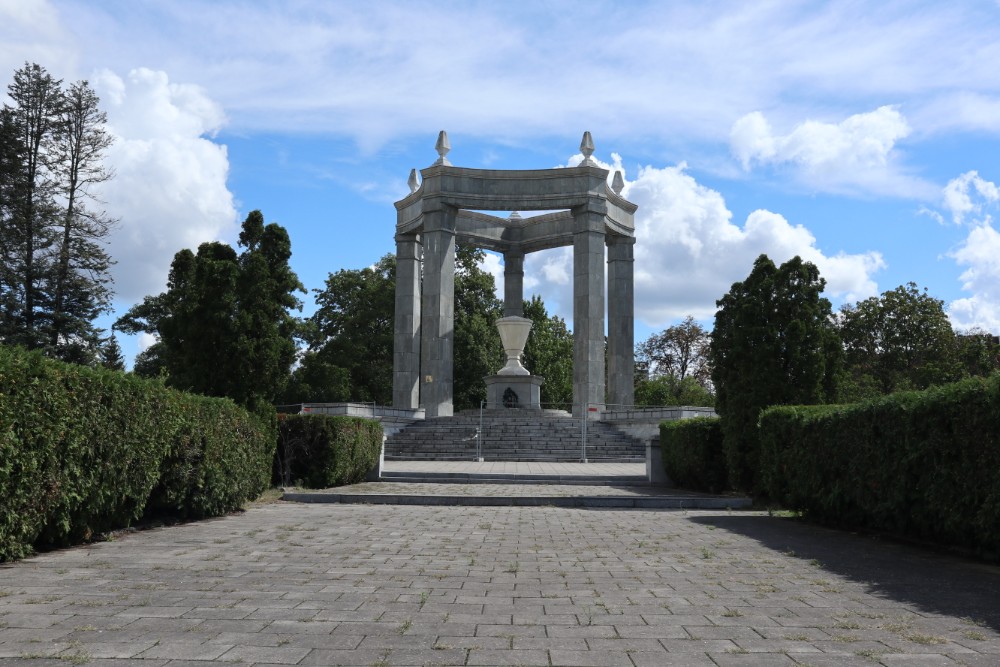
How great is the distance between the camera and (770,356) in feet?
49.2

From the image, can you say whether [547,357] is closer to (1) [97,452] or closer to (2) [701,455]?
(2) [701,455]

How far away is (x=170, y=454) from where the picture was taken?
993 cm

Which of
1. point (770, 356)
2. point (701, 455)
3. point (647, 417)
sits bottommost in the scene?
point (701, 455)

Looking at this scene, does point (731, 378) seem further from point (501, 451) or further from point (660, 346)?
point (660, 346)

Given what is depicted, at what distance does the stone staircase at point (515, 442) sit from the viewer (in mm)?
27359

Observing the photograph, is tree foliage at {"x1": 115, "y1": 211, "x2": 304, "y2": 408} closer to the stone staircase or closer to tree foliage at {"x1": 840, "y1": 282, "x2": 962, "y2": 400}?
the stone staircase

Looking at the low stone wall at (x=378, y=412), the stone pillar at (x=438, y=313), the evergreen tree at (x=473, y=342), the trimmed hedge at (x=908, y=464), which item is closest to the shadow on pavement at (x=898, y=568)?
the trimmed hedge at (x=908, y=464)

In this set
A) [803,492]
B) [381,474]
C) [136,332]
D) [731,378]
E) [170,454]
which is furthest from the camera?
[136,332]

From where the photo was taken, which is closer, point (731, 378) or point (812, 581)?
point (812, 581)

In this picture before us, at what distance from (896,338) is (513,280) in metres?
21.1

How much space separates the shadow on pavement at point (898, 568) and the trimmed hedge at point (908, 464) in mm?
301

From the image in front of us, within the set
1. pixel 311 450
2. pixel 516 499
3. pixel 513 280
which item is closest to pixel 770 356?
pixel 516 499

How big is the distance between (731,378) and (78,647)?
509 inches

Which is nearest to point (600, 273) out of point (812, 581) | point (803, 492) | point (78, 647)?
point (803, 492)
